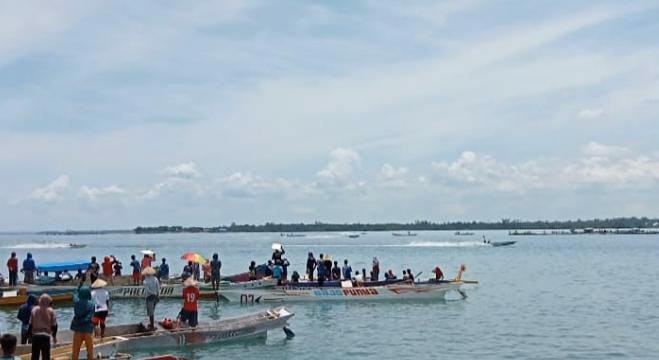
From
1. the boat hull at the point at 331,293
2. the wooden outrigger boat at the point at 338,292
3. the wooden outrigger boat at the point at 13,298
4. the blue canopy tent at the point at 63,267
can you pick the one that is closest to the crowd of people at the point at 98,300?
the blue canopy tent at the point at 63,267

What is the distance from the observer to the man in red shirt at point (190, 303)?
2131 cm

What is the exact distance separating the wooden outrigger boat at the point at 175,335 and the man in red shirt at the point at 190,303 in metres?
0.40

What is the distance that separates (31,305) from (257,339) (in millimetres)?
7724

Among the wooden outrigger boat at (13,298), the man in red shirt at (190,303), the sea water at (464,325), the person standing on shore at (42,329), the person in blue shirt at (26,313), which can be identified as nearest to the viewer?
the person standing on shore at (42,329)

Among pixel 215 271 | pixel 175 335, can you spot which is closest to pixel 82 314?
pixel 175 335

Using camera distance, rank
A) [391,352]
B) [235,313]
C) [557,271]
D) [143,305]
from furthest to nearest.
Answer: [557,271] → [143,305] → [235,313] → [391,352]

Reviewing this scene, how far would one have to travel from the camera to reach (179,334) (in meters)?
20.9

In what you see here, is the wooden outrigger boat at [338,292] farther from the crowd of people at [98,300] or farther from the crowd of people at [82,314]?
the crowd of people at [82,314]

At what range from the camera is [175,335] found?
20859 millimetres

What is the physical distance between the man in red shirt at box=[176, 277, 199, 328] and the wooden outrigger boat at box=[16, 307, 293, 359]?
40 cm

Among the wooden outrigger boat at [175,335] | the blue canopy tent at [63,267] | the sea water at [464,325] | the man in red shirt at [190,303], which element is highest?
the blue canopy tent at [63,267]

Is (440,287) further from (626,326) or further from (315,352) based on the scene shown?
(315,352)

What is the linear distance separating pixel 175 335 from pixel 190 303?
110 cm

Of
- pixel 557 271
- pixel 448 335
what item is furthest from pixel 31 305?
pixel 557 271
